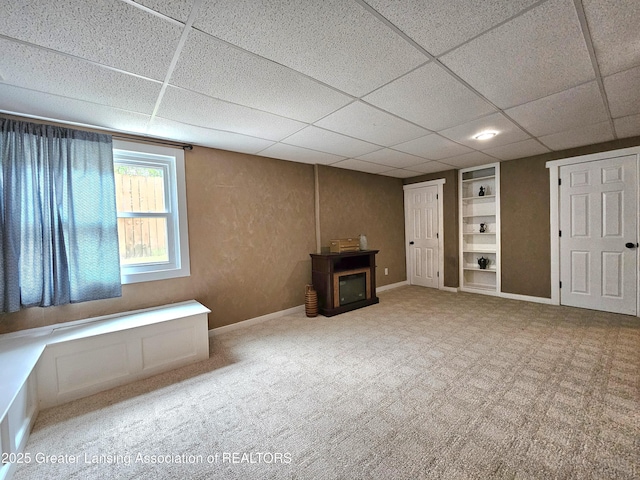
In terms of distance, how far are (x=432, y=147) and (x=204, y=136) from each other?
287 cm

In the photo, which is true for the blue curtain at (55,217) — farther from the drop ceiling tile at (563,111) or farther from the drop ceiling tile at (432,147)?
the drop ceiling tile at (563,111)

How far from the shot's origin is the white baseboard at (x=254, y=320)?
338cm

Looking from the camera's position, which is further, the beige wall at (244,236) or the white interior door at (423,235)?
the white interior door at (423,235)

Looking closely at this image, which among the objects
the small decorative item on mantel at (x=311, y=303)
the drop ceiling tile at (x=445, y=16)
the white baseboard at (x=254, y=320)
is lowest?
the white baseboard at (x=254, y=320)

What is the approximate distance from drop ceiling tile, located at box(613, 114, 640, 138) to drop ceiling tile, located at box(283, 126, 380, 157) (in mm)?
2523

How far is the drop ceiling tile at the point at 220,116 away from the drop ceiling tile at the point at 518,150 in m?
2.95

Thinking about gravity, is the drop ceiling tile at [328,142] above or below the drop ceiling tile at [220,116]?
above

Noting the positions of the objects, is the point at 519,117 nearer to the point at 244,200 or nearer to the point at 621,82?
the point at 621,82

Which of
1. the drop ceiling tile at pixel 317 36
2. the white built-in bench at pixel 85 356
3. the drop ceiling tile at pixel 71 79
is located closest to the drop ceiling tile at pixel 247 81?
the drop ceiling tile at pixel 317 36

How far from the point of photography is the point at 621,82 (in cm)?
200

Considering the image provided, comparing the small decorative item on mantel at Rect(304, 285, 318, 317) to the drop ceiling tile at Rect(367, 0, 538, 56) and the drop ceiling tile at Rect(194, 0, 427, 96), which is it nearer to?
the drop ceiling tile at Rect(194, 0, 427, 96)

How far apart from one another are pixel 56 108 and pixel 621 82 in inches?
174

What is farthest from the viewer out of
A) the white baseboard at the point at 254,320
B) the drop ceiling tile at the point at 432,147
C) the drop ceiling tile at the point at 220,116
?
the white baseboard at the point at 254,320

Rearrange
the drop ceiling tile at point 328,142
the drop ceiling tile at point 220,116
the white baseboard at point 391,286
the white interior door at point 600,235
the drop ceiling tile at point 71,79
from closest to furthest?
the drop ceiling tile at point 71,79 < the drop ceiling tile at point 220,116 < the drop ceiling tile at point 328,142 < the white interior door at point 600,235 < the white baseboard at point 391,286
